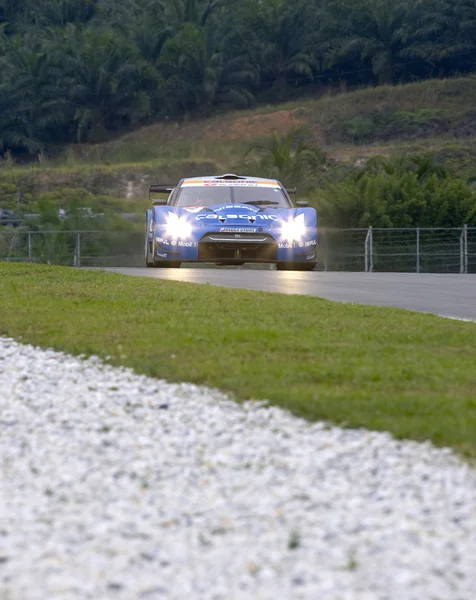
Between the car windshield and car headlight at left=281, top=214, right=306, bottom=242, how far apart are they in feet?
2.58

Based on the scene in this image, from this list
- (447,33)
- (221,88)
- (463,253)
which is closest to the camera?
(463,253)

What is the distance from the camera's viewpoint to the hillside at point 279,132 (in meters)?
73.5

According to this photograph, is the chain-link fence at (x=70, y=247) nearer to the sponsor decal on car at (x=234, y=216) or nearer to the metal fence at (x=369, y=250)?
the metal fence at (x=369, y=250)

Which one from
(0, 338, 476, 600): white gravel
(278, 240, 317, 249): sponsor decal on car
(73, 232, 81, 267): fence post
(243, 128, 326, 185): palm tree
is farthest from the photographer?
(243, 128, 326, 185): palm tree

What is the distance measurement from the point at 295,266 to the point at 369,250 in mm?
13524

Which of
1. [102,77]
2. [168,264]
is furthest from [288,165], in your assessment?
[102,77]

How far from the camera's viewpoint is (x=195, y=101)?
92.9 meters

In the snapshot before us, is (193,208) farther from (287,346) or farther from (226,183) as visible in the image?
(287,346)

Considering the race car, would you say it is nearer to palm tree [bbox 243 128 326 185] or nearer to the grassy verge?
the grassy verge

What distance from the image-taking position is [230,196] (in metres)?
20.1

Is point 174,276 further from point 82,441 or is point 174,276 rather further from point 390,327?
point 82,441

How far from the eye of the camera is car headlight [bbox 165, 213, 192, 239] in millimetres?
19234

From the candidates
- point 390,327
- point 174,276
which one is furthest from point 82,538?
point 174,276

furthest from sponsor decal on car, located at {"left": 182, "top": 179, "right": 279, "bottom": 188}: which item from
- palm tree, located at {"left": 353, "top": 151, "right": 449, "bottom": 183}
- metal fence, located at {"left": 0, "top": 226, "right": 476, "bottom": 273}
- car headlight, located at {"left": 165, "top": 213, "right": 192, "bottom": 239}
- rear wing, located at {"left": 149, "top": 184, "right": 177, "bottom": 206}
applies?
palm tree, located at {"left": 353, "top": 151, "right": 449, "bottom": 183}
